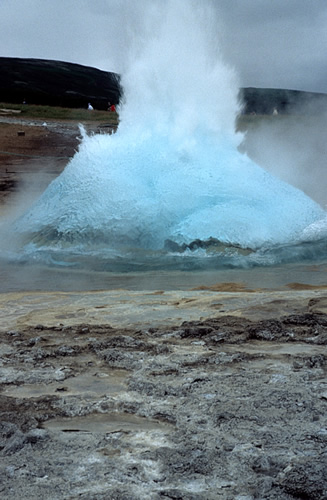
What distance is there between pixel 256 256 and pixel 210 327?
2097mm

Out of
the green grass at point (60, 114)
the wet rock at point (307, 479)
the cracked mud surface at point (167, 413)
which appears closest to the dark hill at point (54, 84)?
the green grass at point (60, 114)

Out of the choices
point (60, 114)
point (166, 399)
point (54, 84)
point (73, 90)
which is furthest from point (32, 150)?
point (54, 84)

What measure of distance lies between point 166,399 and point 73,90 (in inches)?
1084

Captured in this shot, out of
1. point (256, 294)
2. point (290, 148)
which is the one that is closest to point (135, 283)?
point (256, 294)

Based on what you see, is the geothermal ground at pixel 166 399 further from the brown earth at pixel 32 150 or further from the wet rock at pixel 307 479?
the brown earth at pixel 32 150

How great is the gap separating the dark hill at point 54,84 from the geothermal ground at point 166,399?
18.7 m

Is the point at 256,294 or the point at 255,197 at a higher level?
the point at 255,197

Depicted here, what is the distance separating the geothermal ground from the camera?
1.57m

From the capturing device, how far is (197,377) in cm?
228

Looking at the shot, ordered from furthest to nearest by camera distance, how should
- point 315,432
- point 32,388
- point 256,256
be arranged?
point 256,256, point 32,388, point 315,432

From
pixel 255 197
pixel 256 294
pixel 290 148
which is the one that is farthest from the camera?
pixel 290 148

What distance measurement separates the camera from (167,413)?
6.47 feet

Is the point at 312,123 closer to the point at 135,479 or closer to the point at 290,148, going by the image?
the point at 290,148

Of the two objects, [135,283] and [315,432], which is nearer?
[315,432]
